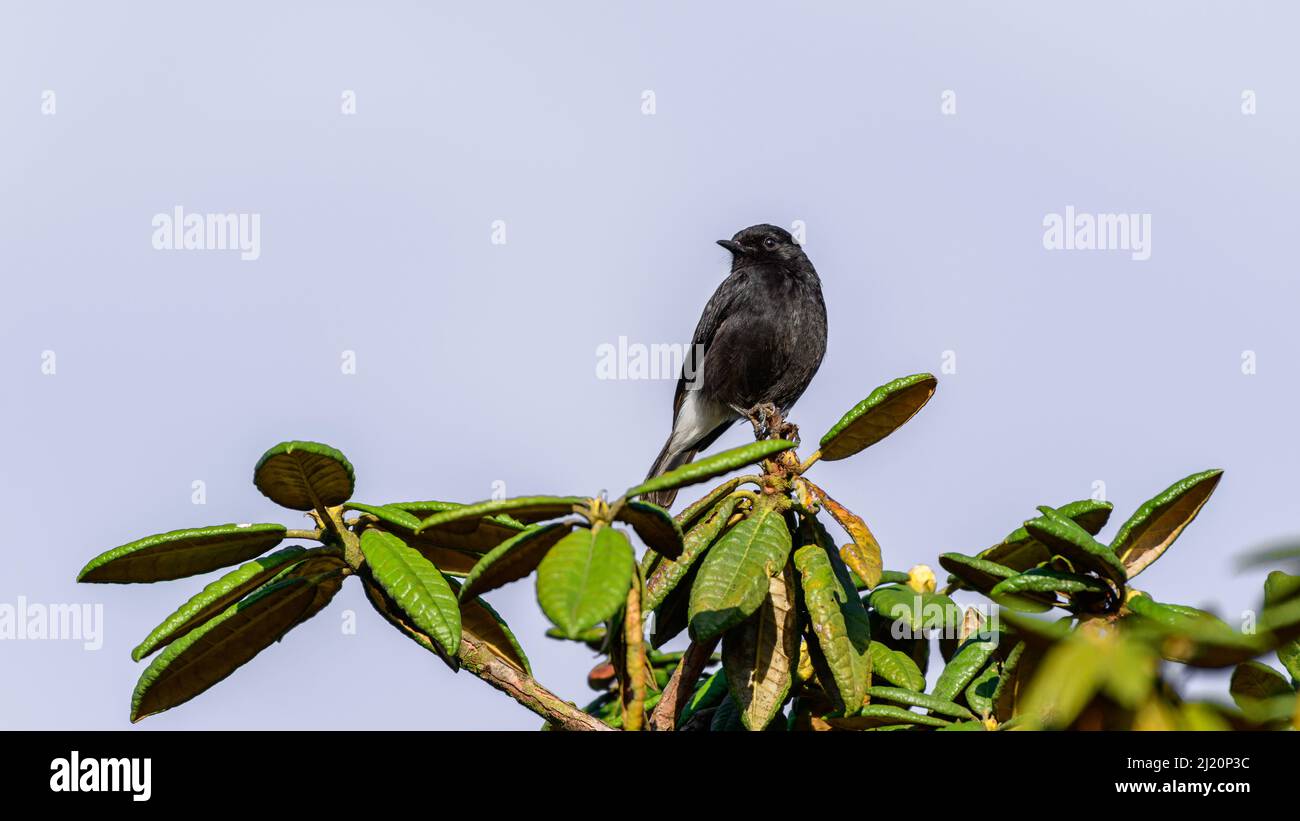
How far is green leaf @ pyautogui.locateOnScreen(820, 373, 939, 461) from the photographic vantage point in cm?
248

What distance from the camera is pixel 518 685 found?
2238 mm

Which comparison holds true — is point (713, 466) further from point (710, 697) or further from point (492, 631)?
point (710, 697)

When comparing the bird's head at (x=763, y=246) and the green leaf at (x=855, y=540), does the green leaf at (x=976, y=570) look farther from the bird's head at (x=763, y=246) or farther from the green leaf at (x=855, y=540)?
the bird's head at (x=763, y=246)

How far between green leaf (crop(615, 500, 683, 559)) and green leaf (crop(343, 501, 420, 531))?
536 millimetres

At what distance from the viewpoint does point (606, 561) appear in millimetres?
1580

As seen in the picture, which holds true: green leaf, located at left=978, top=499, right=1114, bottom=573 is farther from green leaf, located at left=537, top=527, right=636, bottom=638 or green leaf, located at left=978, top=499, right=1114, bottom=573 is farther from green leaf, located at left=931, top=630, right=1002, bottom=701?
green leaf, located at left=537, top=527, right=636, bottom=638

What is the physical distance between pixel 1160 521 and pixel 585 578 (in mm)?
1275

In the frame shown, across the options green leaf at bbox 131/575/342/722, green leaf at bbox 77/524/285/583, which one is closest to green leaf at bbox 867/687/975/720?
green leaf at bbox 131/575/342/722

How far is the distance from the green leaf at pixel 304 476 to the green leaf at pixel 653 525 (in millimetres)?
636

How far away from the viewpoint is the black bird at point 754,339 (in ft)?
24.4

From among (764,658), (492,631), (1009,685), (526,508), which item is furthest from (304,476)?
(1009,685)
